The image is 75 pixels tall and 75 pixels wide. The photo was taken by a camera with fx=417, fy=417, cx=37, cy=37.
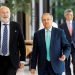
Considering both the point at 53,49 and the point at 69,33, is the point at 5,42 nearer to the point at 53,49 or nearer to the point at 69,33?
the point at 53,49

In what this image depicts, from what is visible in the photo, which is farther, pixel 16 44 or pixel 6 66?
pixel 16 44

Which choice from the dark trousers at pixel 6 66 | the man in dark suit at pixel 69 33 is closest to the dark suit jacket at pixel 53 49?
the dark trousers at pixel 6 66

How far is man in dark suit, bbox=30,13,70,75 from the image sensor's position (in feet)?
22.8

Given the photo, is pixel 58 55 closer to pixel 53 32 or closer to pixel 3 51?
pixel 53 32

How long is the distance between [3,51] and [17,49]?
0.93 feet

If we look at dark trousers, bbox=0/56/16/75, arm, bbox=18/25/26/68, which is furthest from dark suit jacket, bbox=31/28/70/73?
dark trousers, bbox=0/56/16/75

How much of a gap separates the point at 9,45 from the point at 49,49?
2.23ft

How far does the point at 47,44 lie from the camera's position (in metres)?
7.00

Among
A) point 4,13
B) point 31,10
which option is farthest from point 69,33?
point 31,10

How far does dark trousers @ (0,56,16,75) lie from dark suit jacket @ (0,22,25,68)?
0.07m

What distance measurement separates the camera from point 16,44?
708cm

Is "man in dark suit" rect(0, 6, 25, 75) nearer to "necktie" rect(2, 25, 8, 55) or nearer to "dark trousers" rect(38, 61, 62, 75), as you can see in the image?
"necktie" rect(2, 25, 8, 55)

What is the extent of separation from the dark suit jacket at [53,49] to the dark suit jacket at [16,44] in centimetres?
22

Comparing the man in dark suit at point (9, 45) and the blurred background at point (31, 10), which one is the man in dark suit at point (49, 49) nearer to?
the man in dark suit at point (9, 45)
